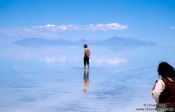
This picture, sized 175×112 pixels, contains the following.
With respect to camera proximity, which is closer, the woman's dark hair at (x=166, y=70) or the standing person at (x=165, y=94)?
the standing person at (x=165, y=94)

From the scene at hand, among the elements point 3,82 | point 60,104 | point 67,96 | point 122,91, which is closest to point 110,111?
point 60,104

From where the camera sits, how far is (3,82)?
1927cm

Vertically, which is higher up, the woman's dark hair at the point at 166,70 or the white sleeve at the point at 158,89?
the woman's dark hair at the point at 166,70

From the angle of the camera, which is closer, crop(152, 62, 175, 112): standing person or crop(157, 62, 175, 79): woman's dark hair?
crop(152, 62, 175, 112): standing person

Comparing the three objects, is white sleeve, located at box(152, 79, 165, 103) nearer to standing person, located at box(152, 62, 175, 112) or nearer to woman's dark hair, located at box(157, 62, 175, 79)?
standing person, located at box(152, 62, 175, 112)

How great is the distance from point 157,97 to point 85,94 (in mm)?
8190

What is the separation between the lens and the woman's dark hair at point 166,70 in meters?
6.72

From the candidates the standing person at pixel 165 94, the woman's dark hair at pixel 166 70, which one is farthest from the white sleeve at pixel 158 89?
the woman's dark hair at pixel 166 70

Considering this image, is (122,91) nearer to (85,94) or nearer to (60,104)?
(85,94)

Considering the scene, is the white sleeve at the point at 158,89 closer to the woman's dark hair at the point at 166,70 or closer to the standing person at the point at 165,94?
the standing person at the point at 165,94

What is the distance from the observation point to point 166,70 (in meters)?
6.75

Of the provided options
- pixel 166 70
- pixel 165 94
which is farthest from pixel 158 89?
pixel 166 70

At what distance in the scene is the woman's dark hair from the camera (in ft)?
22.1

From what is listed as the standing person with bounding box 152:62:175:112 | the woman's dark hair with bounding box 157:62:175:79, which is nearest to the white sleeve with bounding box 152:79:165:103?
the standing person with bounding box 152:62:175:112
